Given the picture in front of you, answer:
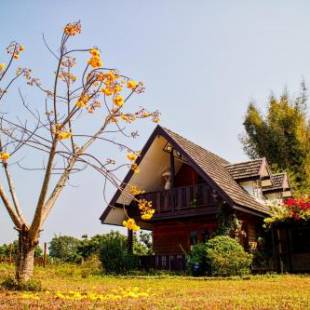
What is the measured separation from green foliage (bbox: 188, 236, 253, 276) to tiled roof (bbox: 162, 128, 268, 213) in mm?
1689

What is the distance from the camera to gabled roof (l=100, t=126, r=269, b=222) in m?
16.3

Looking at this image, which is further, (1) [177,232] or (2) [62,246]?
(2) [62,246]

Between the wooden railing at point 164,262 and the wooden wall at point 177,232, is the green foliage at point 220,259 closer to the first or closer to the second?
the wooden railing at point 164,262

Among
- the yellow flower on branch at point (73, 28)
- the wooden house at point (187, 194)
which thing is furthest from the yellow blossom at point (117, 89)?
the wooden house at point (187, 194)

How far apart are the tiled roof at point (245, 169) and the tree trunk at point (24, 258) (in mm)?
13132

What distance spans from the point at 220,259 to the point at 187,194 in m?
4.30

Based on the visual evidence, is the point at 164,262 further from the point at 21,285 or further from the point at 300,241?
the point at 21,285

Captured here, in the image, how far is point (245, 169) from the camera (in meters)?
20.0

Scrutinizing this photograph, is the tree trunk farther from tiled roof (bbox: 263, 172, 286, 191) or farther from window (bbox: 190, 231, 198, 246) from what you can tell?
tiled roof (bbox: 263, 172, 286, 191)

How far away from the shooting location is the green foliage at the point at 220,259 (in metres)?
14.3

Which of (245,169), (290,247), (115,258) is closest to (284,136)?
A: (245,169)

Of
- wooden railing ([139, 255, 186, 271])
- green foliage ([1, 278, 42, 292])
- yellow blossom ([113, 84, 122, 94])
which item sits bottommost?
green foliage ([1, 278, 42, 292])

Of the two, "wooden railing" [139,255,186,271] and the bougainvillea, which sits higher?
the bougainvillea

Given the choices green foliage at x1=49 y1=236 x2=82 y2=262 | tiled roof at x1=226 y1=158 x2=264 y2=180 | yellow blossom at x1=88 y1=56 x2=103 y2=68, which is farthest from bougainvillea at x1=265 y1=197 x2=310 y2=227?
green foliage at x1=49 y1=236 x2=82 y2=262
